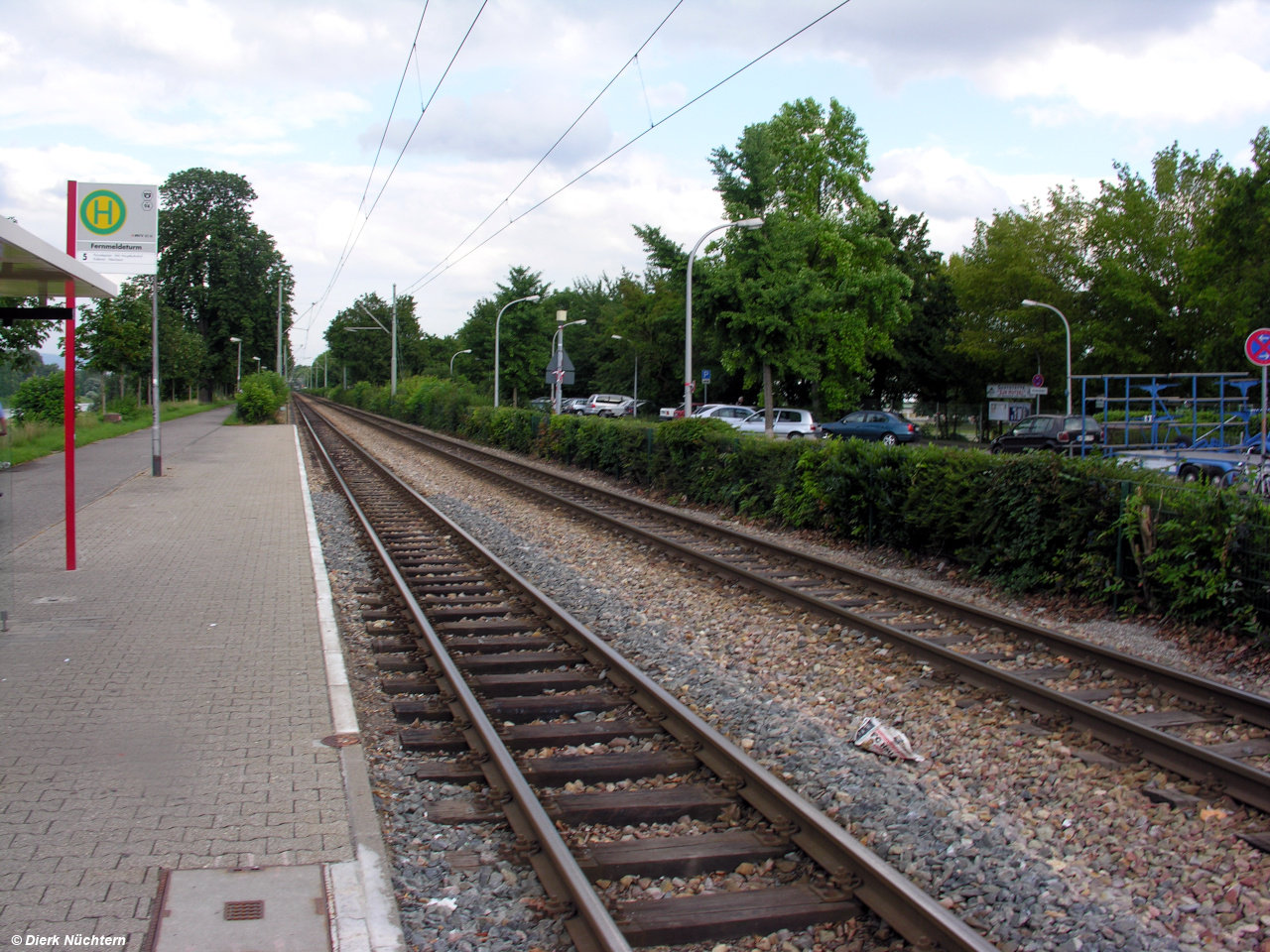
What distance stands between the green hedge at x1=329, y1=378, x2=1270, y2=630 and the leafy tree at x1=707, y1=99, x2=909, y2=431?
15526 millimetres

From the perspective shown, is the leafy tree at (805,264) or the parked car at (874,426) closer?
the leafy tree at (805,264)

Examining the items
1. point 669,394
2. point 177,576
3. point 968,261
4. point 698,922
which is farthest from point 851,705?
point 669,394

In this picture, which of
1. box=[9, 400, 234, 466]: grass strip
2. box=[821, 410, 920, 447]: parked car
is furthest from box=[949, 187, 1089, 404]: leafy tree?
box=[9, 400, 234, 466]: grass strip

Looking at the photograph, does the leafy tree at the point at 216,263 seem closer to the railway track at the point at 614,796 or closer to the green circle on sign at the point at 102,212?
the green circle on sign at the point at 102,212

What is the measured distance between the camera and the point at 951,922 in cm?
338

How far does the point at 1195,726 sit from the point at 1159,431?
30.5 m

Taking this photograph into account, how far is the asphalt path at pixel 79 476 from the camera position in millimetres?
14320

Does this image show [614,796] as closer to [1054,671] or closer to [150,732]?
[150,732]

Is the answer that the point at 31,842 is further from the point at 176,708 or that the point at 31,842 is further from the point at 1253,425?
the point at 1253,425

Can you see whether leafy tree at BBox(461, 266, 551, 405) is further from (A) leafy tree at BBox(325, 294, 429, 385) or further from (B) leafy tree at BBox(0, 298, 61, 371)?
(A) leafy tree at BBox(325, 294, 429, 385)

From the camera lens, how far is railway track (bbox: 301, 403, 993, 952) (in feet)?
12.0

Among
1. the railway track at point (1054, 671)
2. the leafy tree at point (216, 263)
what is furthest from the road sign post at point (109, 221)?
the leafy tree at point (216, 263)

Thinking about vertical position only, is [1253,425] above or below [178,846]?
above

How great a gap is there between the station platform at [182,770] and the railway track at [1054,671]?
4.03 meters
